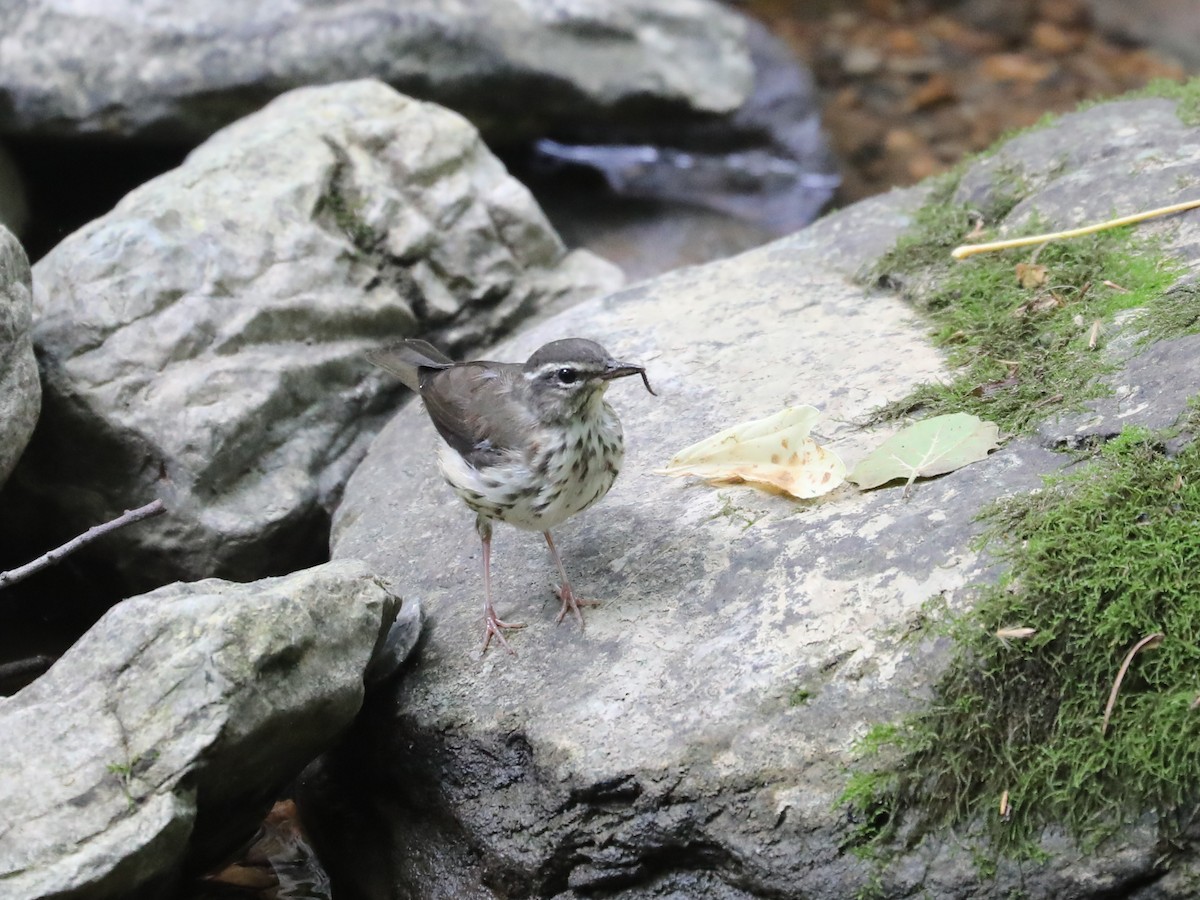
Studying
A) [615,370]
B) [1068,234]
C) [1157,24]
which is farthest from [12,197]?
[1157,24]

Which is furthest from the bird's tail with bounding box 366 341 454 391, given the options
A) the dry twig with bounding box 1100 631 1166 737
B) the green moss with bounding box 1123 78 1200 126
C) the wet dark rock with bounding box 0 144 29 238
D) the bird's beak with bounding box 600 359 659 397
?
the green moss with bounding box 1123 78 1200 126

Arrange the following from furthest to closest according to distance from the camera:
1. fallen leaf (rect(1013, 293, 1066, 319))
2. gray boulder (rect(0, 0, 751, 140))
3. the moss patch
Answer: gray boulder (rect(0, 0, 751, 140)) < fallen leaf (rect(1013, 293, 1066, 319)) < the moss patch

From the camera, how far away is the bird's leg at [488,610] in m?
4.24

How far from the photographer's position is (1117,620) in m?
3.39

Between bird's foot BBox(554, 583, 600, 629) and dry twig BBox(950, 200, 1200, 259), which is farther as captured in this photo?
dry twig BBox(950, 200, 1200, 259)

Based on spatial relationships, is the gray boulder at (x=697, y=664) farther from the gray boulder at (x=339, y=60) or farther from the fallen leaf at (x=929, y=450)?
the gray boulder at (x=339, y=60)

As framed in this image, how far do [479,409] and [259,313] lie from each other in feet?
Result: 6.13

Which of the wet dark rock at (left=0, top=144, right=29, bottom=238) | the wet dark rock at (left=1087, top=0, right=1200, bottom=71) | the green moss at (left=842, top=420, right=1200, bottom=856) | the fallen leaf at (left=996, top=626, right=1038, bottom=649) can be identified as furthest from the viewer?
the wet dark rock at (left=1087, top=0, right=1200, bottom=71)

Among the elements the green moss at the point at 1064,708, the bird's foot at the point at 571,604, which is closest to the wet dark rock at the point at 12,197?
the bird's foot at the point at 571,604

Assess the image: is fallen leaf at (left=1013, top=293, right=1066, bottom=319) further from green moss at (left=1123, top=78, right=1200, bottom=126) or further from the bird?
the bird

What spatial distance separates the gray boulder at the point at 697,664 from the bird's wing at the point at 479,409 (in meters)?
0.53

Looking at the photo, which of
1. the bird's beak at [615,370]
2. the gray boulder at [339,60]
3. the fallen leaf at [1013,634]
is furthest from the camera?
the gray boulder at [339,60]

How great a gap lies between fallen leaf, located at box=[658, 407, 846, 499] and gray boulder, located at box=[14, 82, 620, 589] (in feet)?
6.88

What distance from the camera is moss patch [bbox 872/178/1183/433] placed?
14.3 feet
